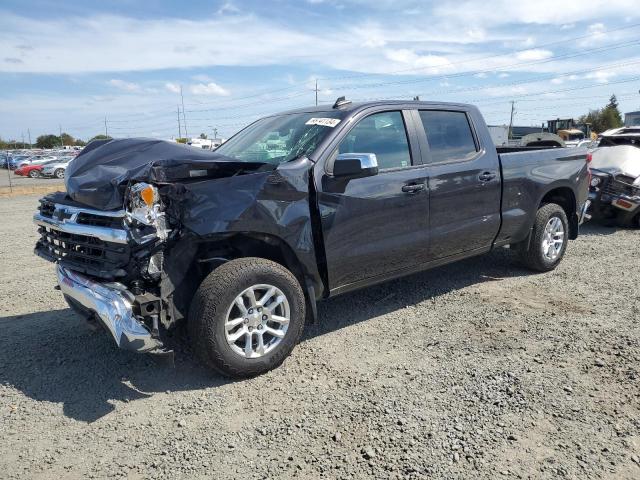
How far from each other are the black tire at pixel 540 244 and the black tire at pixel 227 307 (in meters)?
3.36

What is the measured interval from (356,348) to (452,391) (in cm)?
94

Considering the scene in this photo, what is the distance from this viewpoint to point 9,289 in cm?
578

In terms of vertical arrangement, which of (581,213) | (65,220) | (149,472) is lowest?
(149,472)

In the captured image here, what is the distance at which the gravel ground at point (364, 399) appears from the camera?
2672mm

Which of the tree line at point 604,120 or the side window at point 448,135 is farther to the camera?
the tree line at point 604,120

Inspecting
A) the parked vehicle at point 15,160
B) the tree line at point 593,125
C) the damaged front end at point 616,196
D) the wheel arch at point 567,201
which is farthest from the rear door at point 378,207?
the tree line at point 593,125

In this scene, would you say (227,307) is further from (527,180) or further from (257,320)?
(527,180)

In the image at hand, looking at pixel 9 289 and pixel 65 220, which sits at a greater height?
pixel 65 220

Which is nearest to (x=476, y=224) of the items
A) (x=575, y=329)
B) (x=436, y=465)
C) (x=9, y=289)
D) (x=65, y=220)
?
(x=575, y=329)

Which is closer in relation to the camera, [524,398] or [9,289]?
[524,398]

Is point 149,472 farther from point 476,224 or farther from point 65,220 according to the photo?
point 476,224

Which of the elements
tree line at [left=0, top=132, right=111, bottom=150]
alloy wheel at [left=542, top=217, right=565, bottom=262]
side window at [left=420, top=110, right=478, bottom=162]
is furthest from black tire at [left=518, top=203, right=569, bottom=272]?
tree line at [left=0, top=132, right=111, bottom=150]

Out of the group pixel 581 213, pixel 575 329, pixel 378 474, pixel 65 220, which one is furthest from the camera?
pixel 581 213

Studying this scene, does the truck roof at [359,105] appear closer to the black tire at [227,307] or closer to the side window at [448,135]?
the side window at [448,135]
